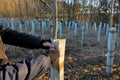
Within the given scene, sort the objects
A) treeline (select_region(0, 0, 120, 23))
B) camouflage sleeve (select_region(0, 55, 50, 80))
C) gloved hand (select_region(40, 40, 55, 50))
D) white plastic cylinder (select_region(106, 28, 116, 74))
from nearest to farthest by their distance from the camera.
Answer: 1. camouflage sleeve (select_region(0, 55, 50, 80))
2. gloved hand (select_region(40, 40, 55, 50))
3. white plastic cylinder (select_region(106, 28, 116, 74))
4. treeline (select_region(0, 0, 120, 23))

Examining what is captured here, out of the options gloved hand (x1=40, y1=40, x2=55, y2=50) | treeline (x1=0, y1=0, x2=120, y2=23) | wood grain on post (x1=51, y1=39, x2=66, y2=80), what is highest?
gloved hand (x1=40, y1=40, x2=55, y2=50)

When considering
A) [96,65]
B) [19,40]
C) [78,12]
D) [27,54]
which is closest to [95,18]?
[78,12]

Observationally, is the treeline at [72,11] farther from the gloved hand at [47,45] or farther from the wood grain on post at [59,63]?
the gloved hand at [47,45]

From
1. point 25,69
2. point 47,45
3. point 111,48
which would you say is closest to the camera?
point 25,69

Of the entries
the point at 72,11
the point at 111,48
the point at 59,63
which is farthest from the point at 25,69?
the point at 72,11

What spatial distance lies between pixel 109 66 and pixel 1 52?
3517 mm

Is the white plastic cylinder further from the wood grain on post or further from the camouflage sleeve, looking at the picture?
the camouflage sleeve

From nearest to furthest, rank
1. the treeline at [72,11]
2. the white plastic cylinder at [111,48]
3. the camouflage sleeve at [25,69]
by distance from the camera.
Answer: the camouflage sleeve at [25,69], the white plastic cylinder at [111,48], the treeline at [72,11]

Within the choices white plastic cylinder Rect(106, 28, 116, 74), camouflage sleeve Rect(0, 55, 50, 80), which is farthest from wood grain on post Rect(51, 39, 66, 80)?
white plastic cylinder Rect(106, 28, 116, 74)

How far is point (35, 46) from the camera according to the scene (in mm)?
1957

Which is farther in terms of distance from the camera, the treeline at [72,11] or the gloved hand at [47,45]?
the treeline at [72,11]

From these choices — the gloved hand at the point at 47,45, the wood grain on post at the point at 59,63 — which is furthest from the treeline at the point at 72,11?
the gloved hand at the point at 47,45

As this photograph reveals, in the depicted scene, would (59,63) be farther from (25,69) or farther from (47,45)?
(25,69)

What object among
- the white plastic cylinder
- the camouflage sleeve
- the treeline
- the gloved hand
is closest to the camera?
the camouflage sleeve
